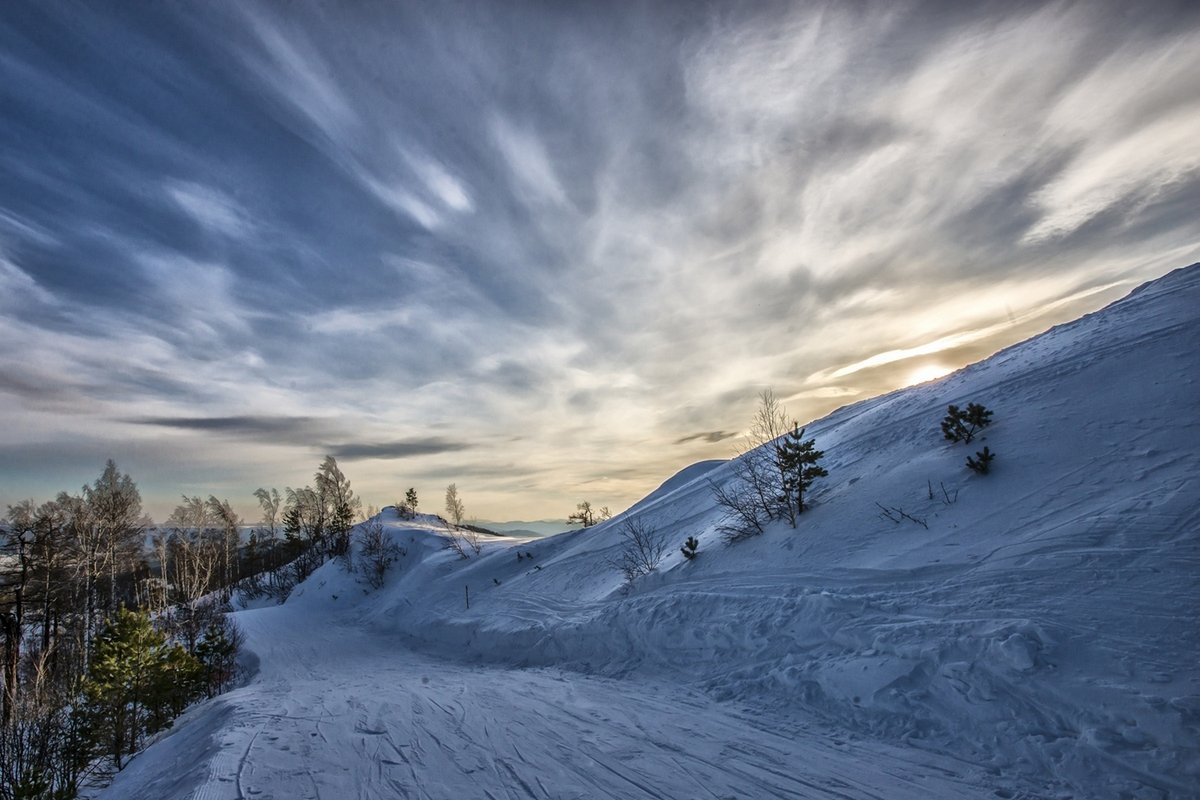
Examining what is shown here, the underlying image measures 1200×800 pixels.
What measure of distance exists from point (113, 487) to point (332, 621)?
24.1 meters

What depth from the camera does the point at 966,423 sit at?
1156 cm

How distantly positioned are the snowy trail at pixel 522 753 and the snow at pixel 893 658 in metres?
0.04

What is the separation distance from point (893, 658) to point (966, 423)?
7.21 meters

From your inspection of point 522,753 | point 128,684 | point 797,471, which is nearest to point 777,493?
point 797,471

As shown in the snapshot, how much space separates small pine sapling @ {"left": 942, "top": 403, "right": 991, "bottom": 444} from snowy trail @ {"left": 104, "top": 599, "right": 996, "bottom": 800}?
7990 mm

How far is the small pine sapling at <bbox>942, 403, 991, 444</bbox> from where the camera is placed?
11.1 meters

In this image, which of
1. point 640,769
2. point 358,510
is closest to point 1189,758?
point 640,769

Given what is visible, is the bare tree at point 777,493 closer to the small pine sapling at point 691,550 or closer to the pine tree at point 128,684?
the small pine sapling at point 691,550

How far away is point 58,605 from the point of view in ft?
88.9

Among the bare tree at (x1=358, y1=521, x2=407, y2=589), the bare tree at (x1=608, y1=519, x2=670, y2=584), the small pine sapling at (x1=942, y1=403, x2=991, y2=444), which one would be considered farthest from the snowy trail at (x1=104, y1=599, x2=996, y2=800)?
the bare tree at (x1=358, y1=521, x2=407, y2=589)

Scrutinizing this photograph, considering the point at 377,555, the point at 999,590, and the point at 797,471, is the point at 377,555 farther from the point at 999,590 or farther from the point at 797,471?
the point at 999,590

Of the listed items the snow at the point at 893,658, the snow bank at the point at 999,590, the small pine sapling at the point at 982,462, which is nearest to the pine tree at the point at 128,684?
the snow at the point at 893,658

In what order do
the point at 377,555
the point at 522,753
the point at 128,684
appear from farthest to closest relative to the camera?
the point at 377,555
the point at 128,684
the point at 522,753

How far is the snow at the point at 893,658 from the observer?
16.0ft
